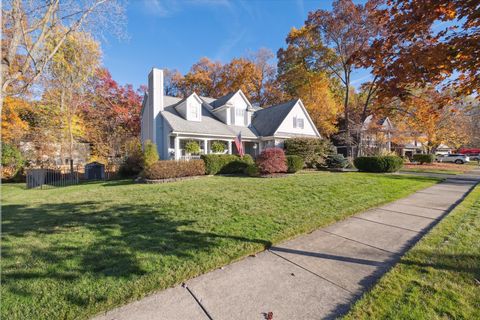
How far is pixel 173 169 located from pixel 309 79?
23.1 m

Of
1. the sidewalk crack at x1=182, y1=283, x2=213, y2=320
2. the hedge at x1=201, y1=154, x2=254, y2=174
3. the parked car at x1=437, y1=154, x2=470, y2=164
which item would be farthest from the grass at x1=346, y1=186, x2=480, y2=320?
the parked car at x1=437, y1=154, x2=470, y2=164

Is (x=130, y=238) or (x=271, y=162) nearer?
(x=130, y=238)

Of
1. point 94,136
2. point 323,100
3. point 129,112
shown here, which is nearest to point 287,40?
point 323,100

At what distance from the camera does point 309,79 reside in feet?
89.8

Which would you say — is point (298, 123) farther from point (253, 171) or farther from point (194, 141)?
point (194, 141)

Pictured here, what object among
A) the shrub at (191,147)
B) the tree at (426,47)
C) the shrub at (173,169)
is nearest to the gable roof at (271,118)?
the shrub at (191,147)

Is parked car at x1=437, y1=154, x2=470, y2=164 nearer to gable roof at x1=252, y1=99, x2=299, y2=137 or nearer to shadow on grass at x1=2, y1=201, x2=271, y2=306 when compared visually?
gable roof at x1=252, y1=99, x2=299, y2=137

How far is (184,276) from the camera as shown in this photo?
2.76m

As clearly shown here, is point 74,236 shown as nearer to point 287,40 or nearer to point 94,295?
point 94,295

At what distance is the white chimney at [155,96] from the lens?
15956 millimetres

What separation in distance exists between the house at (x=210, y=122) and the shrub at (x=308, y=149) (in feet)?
7.21

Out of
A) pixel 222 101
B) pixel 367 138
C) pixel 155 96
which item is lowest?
pixel 367 138

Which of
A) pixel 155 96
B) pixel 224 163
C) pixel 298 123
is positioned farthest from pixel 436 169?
pixel 155 96

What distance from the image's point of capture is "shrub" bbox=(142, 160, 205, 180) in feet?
36.8
